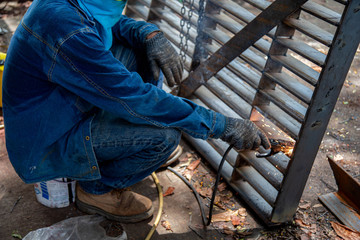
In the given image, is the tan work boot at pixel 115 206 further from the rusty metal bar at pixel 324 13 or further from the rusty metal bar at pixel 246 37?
the rusty metal bar at pixel 324 13

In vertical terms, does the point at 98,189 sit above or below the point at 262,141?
below

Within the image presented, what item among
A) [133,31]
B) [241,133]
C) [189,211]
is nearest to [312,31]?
[241,133]

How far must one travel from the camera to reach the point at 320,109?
8.57ft

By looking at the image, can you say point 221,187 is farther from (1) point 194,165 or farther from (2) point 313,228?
(2) point 313,228

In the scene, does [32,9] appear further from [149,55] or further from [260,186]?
[260,186]

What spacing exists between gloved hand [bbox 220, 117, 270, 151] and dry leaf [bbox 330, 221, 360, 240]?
44.9 inches

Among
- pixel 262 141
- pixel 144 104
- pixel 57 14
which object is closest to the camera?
pixel 57 14

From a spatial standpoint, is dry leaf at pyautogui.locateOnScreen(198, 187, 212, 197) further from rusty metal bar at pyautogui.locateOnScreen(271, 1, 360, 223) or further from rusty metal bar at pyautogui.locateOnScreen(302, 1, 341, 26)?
rusty metal bar at pyautogui.locateOnScreen(302, 1, 341, 26)

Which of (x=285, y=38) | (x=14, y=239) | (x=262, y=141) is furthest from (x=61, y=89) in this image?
(x=285, y=38)

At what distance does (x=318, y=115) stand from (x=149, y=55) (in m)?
1.39

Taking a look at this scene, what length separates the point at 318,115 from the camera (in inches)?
104

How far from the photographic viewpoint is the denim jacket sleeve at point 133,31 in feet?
10.7

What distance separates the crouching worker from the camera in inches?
91.4

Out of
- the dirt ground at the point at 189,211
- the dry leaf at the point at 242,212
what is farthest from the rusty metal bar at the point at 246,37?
the dry leaf at the point at 242,212
